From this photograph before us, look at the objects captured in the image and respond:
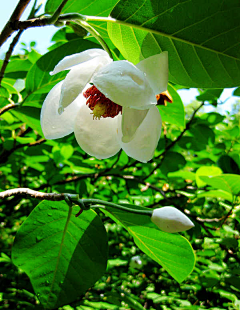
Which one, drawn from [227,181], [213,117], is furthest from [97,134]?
[213,117]

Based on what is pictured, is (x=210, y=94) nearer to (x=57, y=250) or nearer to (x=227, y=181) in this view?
(x=227, y=181)

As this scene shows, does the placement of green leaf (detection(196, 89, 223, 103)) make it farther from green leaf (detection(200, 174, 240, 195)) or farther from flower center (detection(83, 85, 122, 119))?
flower center (detection(83, 85, 122, 119))

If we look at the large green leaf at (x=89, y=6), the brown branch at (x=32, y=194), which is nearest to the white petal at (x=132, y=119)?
the brown branch at (x=32, y=194)

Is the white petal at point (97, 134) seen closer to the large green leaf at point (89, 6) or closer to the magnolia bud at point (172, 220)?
the magnolia bud at point (172, 220)

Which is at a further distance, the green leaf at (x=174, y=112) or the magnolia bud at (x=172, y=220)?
the green leaf at (x=174, y=112)

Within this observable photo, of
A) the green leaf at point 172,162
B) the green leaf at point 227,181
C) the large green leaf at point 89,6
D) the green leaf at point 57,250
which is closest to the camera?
the large green leaf at point 89,6

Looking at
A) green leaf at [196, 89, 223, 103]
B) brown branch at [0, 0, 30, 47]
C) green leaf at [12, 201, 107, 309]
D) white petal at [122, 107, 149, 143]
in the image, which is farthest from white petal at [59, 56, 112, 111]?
green leaf at [196, 89, 223, 103]
